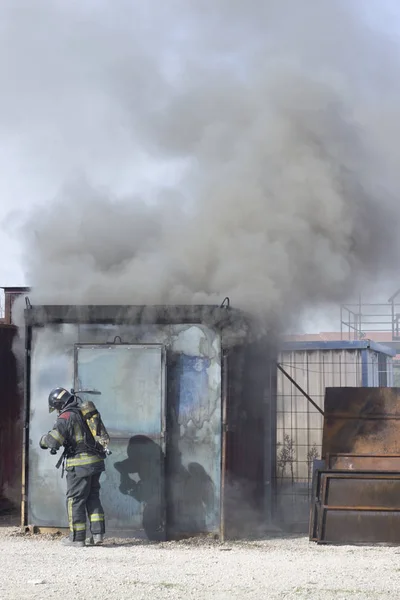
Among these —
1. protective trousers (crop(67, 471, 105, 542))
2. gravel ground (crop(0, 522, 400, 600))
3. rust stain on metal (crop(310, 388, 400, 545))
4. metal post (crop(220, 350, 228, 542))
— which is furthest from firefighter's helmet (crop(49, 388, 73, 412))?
rust stain on metal (crop(310, 388, 400, 545))

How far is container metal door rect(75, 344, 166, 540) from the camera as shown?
890 centimetres

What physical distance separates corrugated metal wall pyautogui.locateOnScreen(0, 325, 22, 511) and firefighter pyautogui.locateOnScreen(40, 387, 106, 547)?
2.38 metres

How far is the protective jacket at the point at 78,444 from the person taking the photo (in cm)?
839

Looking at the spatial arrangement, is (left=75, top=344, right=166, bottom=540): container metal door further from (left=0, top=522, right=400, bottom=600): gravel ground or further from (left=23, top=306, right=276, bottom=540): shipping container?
(left=0, top=522, right=400, bottom=600): gravel ground

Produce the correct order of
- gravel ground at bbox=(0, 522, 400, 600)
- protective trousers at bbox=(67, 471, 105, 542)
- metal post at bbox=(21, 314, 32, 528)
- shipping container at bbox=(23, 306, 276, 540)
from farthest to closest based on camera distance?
metal post at bbox=(21, 314, 32, 528) < shipping container at bbox=(23, 306, 276, 540) < protective trousers at bbox=(67, 471, 105, 542) < gravel ground at bbox=(0, 522, 400, 600)

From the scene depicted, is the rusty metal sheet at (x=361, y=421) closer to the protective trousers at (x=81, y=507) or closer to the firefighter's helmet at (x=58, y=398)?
the protective trousers at (x=81, y=507)

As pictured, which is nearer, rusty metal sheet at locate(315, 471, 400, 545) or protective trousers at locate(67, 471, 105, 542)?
protective trousers at locate(67, 471, 105, 542)

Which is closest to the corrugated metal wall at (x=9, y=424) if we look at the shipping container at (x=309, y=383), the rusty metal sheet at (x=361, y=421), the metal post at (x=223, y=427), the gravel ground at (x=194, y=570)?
the gravel ground at (x=194, y=570)

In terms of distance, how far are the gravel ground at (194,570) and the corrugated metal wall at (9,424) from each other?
1877 millimetres

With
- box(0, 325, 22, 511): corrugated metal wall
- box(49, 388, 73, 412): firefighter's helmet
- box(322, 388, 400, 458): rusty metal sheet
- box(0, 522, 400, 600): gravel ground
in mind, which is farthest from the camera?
box(0, 325, 22, 511): corrugated metal wall

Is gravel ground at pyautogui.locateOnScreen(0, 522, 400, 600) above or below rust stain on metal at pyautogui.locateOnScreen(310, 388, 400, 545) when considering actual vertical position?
below

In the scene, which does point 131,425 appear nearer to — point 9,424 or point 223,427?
point 223,427

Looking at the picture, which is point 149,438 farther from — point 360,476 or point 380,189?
point 380,189

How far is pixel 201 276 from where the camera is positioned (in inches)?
423
